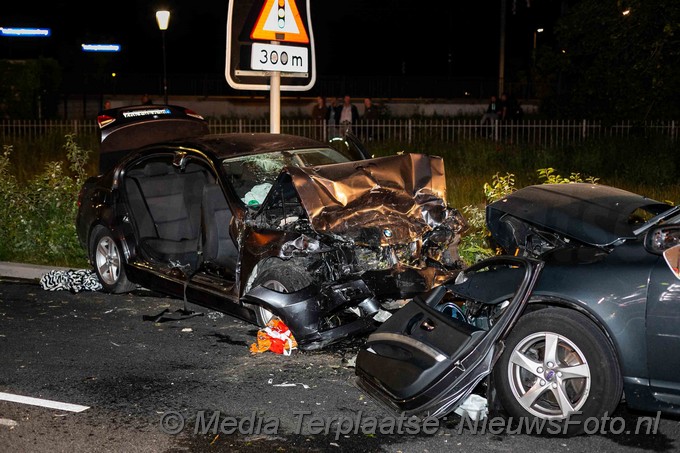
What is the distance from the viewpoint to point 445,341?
16.7 ft

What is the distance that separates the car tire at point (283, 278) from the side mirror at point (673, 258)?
2.92 metres

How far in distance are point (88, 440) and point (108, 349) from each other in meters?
1.94

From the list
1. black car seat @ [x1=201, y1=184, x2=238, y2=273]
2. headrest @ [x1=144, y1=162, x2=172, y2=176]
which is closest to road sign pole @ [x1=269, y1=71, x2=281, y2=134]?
headrest @ [x1=144, y1=162, x2=172, y2=176]

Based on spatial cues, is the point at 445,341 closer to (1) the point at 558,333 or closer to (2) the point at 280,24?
(1) the point at 558,333

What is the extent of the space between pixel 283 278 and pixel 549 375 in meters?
2.50

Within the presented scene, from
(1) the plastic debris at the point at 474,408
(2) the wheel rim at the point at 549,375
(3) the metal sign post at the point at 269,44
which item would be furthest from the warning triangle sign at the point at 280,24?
(2) the wheel rim at the point at 549,375

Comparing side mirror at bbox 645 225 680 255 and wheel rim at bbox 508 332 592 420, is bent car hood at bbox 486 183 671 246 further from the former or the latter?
wheel rim at bbox 508 332 592 420

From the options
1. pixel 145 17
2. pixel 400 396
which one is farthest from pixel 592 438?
pixel 145 17

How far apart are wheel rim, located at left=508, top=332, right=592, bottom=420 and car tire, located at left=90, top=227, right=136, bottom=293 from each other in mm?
4724

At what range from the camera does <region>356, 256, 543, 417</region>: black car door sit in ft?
16.3

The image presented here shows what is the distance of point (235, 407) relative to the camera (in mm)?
5652

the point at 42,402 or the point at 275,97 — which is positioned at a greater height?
the point at 275,97

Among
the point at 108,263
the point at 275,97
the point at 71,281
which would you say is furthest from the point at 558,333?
the point at 71,281

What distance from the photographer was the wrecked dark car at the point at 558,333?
474cm
